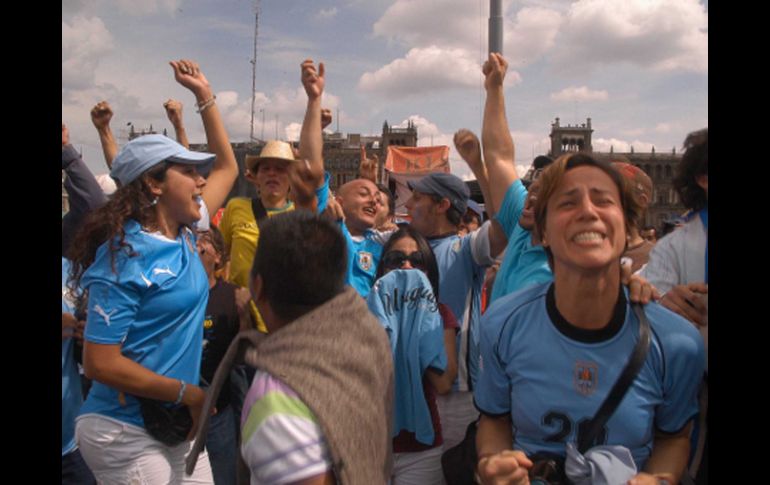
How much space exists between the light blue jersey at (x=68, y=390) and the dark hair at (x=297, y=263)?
1.56m

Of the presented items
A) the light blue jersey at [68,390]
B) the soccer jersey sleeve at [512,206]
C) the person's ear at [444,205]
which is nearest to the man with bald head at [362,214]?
the person's ear at [444,205]

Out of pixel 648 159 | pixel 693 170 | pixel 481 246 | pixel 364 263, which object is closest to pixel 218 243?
pixel 364 263

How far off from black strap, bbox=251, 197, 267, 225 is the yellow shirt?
0.02 m

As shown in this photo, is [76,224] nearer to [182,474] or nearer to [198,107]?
[198,107]

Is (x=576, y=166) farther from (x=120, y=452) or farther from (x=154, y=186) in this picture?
(x=120, y=452)

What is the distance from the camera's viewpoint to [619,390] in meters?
1.73

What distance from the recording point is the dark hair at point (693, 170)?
208cm

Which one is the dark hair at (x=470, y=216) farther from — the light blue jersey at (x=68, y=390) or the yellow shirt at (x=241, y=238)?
the light blue jersey at (x=68, y=390)

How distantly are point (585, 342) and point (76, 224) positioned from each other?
267 cm

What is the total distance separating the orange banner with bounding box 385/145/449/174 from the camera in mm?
18073

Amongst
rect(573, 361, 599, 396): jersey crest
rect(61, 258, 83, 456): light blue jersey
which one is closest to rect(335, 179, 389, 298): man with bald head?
rect(61, 258, 83, 456): light blue jersey

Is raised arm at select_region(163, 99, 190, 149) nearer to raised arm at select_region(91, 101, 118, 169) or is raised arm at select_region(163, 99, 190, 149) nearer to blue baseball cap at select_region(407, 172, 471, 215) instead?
raised arm at select_region(91, 101, 118, 169)

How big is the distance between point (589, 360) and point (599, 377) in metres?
0.06
